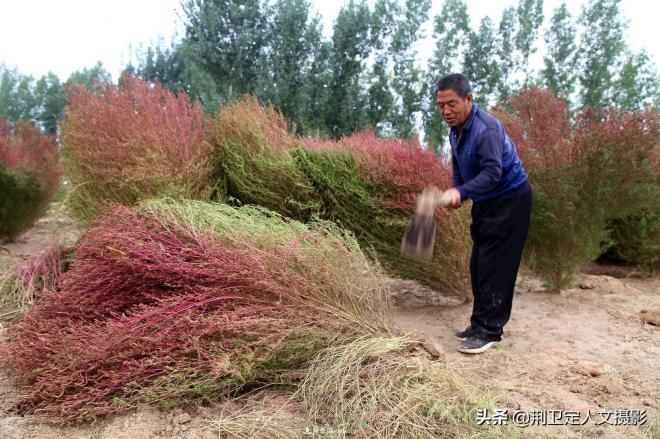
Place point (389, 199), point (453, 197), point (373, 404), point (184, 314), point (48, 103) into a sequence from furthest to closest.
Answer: point (48, 103)
point (389, 199)
point (453, 197)
point (184, 314)
point (373, 404)

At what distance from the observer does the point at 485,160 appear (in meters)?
3.24

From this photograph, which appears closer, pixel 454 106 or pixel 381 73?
pixel 454 106

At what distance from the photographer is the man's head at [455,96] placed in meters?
3.29

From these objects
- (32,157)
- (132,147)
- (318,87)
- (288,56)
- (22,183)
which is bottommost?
(22,183)

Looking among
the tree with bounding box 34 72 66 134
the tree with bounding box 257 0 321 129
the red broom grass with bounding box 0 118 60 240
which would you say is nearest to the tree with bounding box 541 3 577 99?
the tree with bounding box 257 0 321 129

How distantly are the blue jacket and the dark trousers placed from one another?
89mm

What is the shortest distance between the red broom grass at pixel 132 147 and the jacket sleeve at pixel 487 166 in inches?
89.2

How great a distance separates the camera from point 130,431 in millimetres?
2412

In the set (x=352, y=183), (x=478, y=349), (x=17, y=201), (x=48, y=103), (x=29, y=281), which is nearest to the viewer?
(x=478, y=349)

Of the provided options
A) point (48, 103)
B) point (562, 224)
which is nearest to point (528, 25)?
point (562, 224)

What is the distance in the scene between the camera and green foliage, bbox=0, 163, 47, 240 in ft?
25.4

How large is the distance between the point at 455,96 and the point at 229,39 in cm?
1840

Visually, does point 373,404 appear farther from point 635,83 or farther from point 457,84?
point 635,83

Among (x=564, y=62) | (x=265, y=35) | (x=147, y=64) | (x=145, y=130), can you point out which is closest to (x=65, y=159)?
Result: (x=145, y=130)
